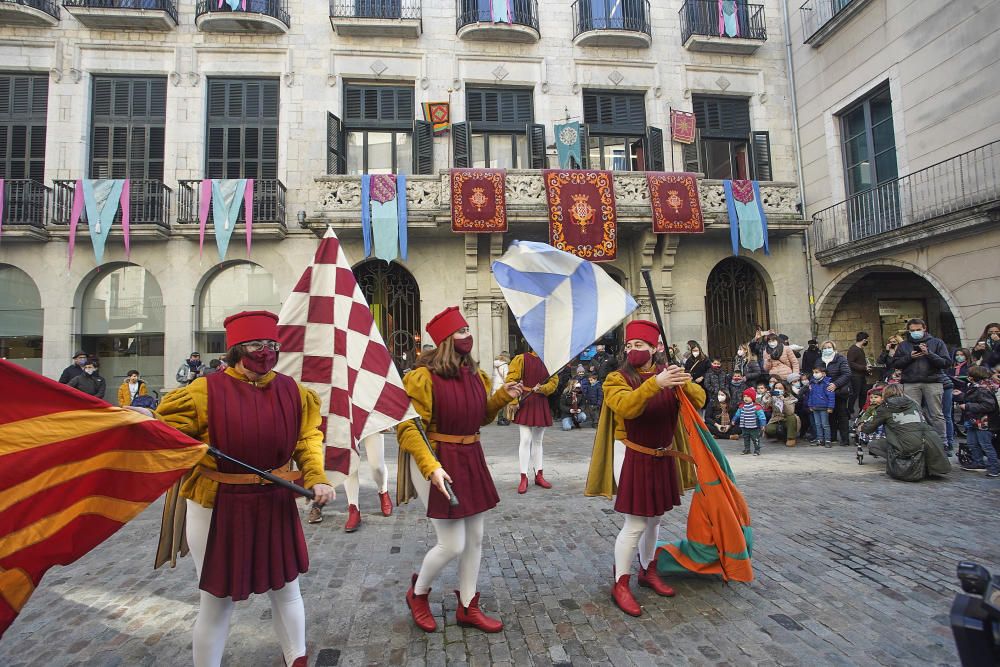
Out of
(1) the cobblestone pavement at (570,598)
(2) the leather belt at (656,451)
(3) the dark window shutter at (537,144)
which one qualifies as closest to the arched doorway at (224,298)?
(3) the dark window shutter at (537,144)

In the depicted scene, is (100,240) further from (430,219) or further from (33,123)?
(430,219)

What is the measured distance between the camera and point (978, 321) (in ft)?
37.6

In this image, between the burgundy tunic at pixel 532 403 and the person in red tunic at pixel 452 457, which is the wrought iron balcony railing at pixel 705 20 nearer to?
the burgundy tunic at pixel 532 403

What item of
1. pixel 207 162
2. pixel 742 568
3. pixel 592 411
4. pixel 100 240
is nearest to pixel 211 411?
pixel 742 568

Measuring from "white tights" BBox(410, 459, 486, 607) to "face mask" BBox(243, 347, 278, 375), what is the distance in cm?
115

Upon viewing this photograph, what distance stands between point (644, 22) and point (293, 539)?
18273mm

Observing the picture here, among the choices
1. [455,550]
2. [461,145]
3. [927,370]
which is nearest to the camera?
[455,550]

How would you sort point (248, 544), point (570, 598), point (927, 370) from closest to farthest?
point (248, 544) < point (570, 598) < point (927, 370)

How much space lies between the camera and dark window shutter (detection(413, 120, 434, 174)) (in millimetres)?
15234

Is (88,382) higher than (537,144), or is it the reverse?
(537,144)

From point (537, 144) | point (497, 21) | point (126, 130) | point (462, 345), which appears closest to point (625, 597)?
point (462, 345)

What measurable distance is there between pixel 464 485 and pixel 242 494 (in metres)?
1.24

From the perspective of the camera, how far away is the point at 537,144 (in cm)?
1547

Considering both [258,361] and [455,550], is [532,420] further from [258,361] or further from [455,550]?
[258,361]
